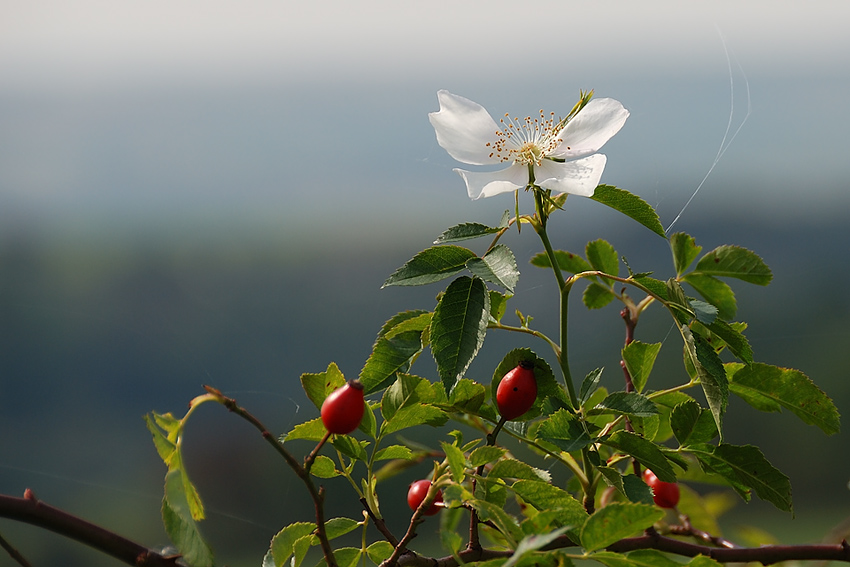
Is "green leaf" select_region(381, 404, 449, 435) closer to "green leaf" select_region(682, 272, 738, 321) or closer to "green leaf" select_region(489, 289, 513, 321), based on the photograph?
"green leaf" select_region(489, 289, 513, 321)

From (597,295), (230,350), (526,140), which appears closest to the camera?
(526,140)

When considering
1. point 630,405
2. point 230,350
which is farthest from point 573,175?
point 230,350

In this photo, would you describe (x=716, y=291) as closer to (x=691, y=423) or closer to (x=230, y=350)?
(x=691, y=423)

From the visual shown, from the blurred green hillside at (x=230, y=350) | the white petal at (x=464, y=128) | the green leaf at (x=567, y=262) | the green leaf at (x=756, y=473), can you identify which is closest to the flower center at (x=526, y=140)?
the white petal at (x=464, y=128)

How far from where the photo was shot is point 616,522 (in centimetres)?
29

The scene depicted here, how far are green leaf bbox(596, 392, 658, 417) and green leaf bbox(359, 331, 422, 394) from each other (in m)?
0.12

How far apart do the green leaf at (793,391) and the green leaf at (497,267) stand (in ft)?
0.64

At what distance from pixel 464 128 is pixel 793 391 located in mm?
276

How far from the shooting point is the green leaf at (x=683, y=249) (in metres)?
0.52

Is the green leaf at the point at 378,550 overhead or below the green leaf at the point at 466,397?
below

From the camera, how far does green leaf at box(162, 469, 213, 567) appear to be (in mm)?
278

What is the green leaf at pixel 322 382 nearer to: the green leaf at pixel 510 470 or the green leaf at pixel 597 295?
the green leaf at pixel 510 470

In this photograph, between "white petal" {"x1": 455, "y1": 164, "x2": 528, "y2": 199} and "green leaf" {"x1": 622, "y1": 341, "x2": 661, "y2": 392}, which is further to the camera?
"green leaf" {"x1": 622, "y1": 341, "x2": 661, "y2": 392}

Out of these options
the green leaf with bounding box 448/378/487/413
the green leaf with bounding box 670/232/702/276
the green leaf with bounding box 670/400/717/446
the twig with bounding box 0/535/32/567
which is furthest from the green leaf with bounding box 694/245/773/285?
the twig with bounding box 0/535/32/567
